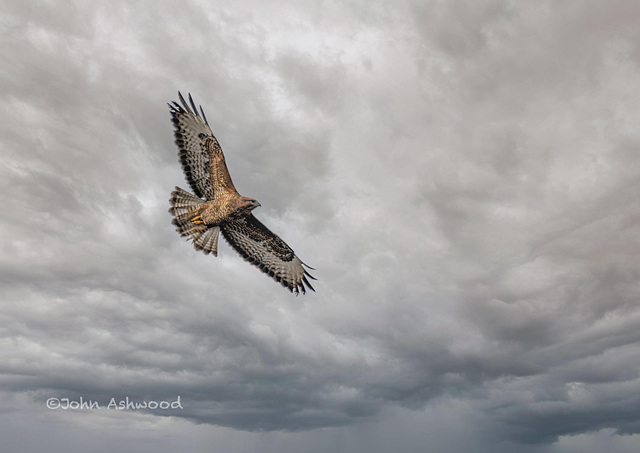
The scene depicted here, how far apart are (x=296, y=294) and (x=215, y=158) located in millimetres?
8434

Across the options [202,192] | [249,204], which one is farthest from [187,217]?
[249,204]

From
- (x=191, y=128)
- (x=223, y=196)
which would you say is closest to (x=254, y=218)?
(x=223, y=196)

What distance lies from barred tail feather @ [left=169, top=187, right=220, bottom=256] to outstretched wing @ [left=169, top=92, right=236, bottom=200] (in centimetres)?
57

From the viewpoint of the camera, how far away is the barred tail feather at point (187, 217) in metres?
22.8

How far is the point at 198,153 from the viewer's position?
22.7 metres

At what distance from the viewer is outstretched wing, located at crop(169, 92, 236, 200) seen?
882 inches

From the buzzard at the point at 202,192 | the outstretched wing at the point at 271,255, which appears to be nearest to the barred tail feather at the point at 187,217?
the buzzard at the point at 202,192

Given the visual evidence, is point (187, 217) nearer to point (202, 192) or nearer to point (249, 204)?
point (202, 192)

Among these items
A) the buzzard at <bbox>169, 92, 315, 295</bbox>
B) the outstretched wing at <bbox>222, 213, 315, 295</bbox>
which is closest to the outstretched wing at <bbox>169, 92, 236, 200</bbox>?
the buzzard at <bbox>169, 92, 315, 295</bbox>

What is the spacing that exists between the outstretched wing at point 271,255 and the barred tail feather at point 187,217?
1.91 metres

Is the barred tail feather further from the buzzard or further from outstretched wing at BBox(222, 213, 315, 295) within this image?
outstretched wing at BBox(222, 213, 315, 295)

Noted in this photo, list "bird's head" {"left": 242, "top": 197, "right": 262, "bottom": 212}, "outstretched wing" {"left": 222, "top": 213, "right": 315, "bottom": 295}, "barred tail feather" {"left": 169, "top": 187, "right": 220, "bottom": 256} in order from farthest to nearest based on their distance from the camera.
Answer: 1. "outstretched wing" {"left": 222, "top": 213, "right": 315, "bottom": 295}
2. "barred tail feather" {"left": 169, "top": 187, "right": 220, "bottom": 256}
3. "bird's head" {"left": 242, "top": 197, "right": 262, "bottom": 212}

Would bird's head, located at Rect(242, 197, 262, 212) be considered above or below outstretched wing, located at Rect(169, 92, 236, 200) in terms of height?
below

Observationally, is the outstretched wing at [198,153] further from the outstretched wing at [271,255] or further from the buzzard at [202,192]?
the outstretched wing at [271,255]
